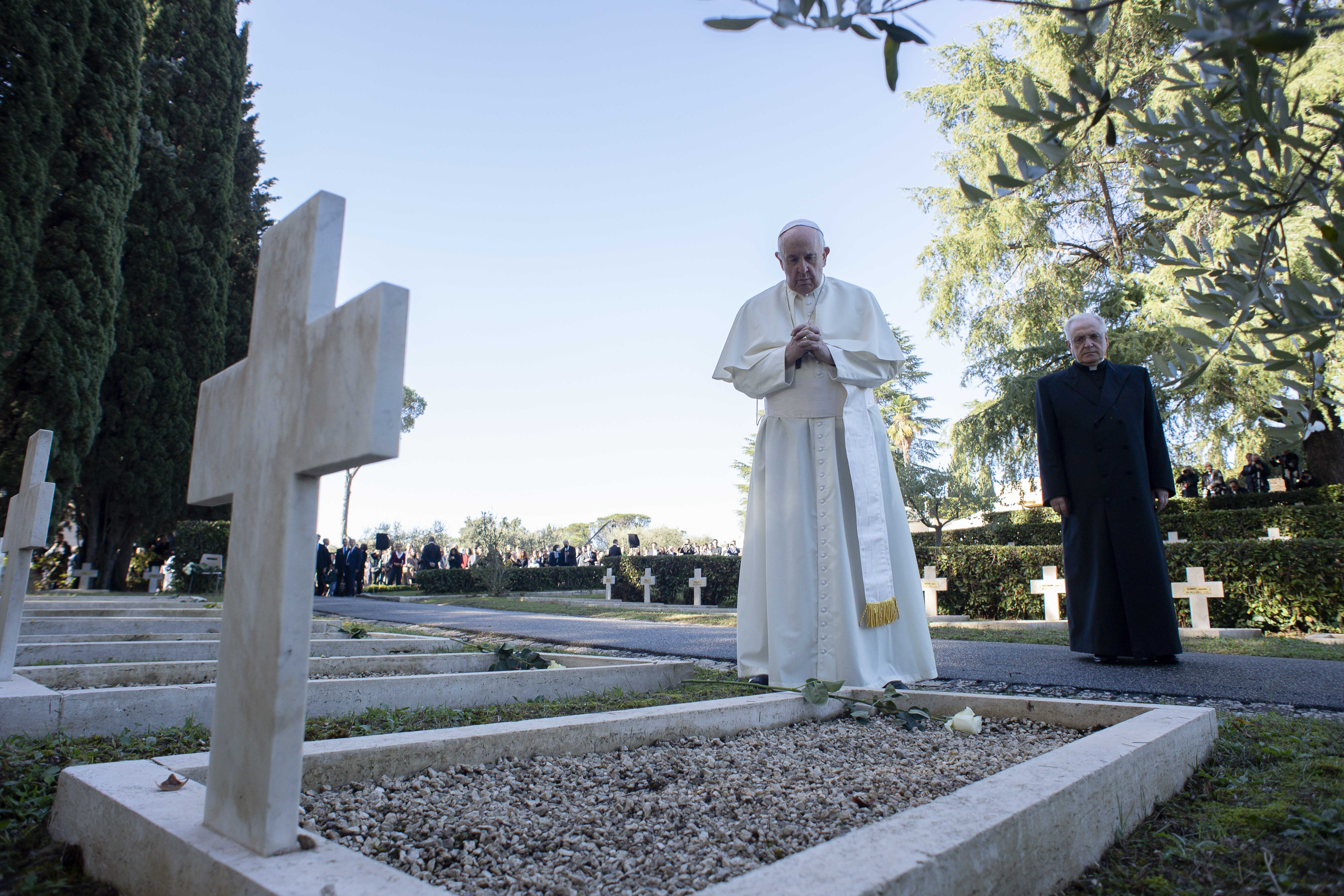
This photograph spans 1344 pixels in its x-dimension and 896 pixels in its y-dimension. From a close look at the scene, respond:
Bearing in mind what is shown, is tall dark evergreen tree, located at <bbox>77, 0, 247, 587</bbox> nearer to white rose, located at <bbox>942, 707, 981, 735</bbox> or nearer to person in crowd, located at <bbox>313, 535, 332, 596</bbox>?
person in crowd, located at <bbox>313, 535, 332, 596</bbox>

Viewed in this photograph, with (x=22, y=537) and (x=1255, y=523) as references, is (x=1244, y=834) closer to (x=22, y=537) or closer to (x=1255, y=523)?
(x=22, y=537)

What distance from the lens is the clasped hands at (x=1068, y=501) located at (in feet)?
15.4

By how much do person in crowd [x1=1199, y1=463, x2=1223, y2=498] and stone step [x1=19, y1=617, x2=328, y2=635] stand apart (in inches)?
827

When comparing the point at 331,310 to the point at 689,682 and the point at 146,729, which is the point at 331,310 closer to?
the point at 146,729

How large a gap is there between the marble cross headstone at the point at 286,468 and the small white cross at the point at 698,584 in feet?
46.1

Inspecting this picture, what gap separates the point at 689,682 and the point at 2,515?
37.9ft

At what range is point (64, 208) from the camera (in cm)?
1021

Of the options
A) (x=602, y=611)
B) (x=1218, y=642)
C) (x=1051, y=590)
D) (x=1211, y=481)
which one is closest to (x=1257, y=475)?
(x=1211, y=481)

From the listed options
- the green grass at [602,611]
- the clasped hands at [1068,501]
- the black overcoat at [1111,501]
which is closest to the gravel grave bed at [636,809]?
the black overcoat at [1111,501]

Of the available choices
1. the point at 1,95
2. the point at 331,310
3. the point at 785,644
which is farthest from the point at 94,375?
the point at 331,310

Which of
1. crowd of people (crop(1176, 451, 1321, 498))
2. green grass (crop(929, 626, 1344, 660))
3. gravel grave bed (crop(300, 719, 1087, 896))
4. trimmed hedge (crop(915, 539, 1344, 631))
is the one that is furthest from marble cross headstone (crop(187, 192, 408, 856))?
crowd of people (crop(1176, 451, 1321, 498))

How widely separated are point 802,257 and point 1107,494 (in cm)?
248

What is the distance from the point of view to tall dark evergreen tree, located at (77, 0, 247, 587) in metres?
13.7

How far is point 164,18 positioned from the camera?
570 inches
